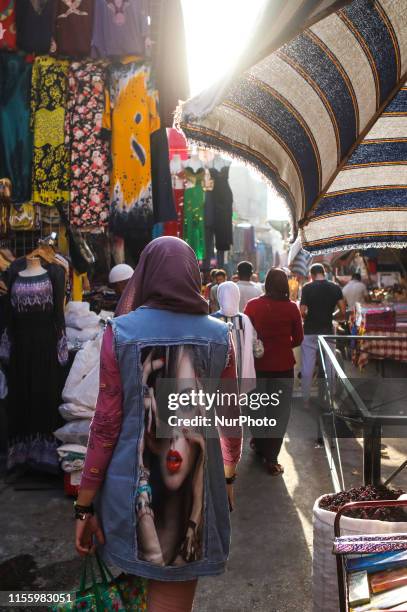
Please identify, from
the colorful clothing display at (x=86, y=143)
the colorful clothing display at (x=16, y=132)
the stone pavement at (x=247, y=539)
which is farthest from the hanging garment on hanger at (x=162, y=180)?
the stone pavement at (x=247, y=539)

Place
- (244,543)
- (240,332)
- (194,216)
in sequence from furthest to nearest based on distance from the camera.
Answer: (194,216) → (240,332) → (244,543)

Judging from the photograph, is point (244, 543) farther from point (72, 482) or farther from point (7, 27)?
point (7, 27)

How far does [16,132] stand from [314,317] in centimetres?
433

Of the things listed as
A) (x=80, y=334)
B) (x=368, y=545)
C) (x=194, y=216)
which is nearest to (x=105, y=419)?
(x=368, y=545)

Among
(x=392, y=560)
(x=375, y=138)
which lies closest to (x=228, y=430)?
(x=392, y=560)

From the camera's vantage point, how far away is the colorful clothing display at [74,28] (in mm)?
6105

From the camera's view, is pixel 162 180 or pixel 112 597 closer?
pixel 112 597

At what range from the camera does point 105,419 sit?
6.77 feet

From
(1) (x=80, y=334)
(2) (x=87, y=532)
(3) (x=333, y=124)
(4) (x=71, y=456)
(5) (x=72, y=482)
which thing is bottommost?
(5) (x=72, y=482)

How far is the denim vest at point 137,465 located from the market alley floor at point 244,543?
3.98 feet

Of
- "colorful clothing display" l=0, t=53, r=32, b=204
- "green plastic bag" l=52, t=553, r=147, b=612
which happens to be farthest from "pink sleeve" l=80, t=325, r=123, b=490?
"colorful clothing display" l=0, t=53, r=32, b=204

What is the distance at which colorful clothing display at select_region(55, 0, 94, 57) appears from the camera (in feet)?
20.0

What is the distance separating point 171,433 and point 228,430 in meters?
0.34

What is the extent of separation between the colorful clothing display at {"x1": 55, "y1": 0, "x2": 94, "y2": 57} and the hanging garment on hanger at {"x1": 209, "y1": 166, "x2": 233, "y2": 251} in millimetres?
3464
